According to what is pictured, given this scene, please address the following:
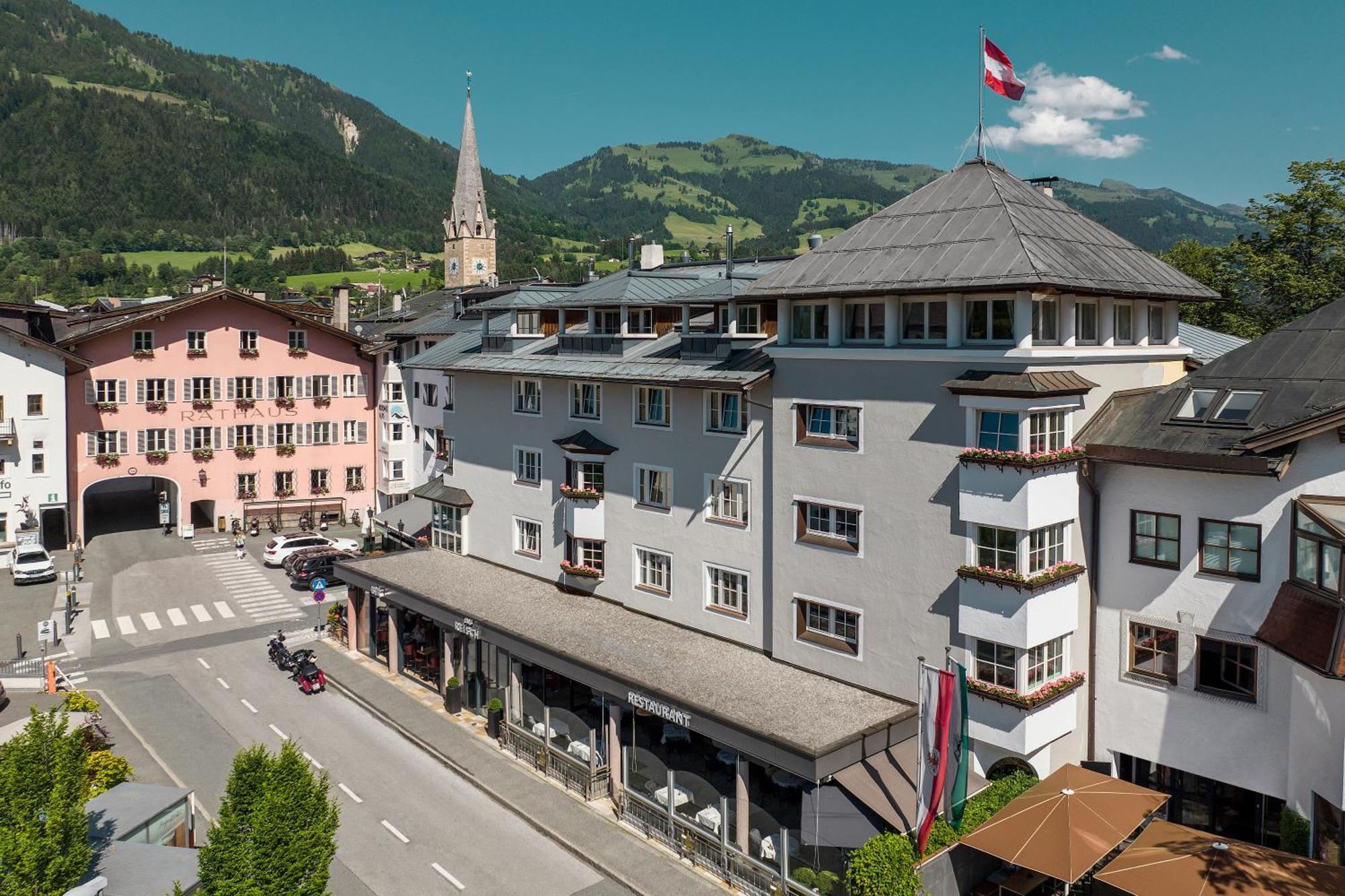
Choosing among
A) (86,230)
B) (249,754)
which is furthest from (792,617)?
(86,230)

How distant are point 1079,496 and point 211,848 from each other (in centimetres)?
2040

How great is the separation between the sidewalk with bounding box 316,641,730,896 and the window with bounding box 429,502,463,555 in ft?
20.9

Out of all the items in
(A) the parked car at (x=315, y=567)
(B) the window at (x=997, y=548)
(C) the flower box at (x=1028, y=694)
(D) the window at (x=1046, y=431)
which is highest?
(D) the window at (x=1046, y=431)

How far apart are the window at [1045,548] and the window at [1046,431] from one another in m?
1.94

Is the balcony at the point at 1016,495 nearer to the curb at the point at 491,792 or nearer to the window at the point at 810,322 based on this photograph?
the window at the point at 810,322

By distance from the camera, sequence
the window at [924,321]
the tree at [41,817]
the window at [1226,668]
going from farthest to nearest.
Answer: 1. the window at [924,321]
2. the window at [1226,668]
3. the tree at [41,817]

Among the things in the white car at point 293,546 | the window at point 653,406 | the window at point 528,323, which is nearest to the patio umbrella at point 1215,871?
the window at point 653,406

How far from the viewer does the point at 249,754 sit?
57.3ft

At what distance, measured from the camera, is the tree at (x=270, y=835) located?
638 inches

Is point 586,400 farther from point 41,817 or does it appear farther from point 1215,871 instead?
point 1215,871

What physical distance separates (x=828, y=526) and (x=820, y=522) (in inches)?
10.6

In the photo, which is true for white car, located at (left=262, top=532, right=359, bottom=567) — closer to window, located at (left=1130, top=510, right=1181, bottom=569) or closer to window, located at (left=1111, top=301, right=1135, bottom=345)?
window, located at (left=1111, top=301, right=1135, bottom=345)

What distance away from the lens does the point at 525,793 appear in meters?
28.5

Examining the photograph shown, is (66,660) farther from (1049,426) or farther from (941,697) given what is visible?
(1049,426)
